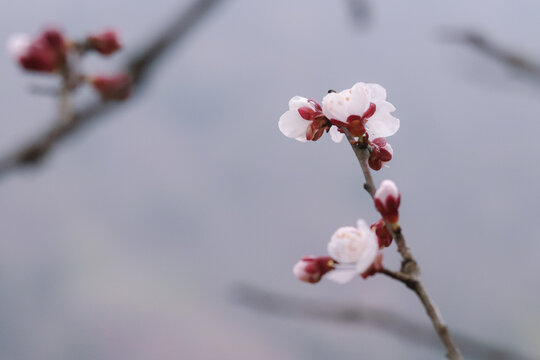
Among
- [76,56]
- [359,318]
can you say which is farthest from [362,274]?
[76,56]

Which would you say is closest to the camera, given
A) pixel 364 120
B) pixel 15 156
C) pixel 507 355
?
pixel 15 156

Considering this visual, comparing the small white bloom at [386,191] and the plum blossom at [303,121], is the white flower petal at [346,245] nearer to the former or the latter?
the small white bloom at [386,191]

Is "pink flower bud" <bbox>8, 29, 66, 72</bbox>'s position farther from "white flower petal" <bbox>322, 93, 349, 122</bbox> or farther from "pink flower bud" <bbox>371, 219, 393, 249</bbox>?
"pink flower bud" <bbox>371, 219, 393, 249</bbox>

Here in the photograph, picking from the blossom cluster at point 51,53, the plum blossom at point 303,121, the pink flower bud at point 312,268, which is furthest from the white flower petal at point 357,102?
the blossom cluster at point 51,53

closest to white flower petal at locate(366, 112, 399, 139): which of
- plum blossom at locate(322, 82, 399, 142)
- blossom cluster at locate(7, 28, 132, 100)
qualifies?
plum blossom at locate(322, 82, 399, 142)

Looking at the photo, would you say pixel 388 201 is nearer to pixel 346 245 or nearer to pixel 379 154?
pixel 346 245

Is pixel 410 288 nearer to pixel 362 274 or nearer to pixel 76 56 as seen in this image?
pixel 362 274

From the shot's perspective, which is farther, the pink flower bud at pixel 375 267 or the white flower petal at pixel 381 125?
the white flower petal at pixel 381 125

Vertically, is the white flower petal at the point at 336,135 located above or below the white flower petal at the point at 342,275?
above
